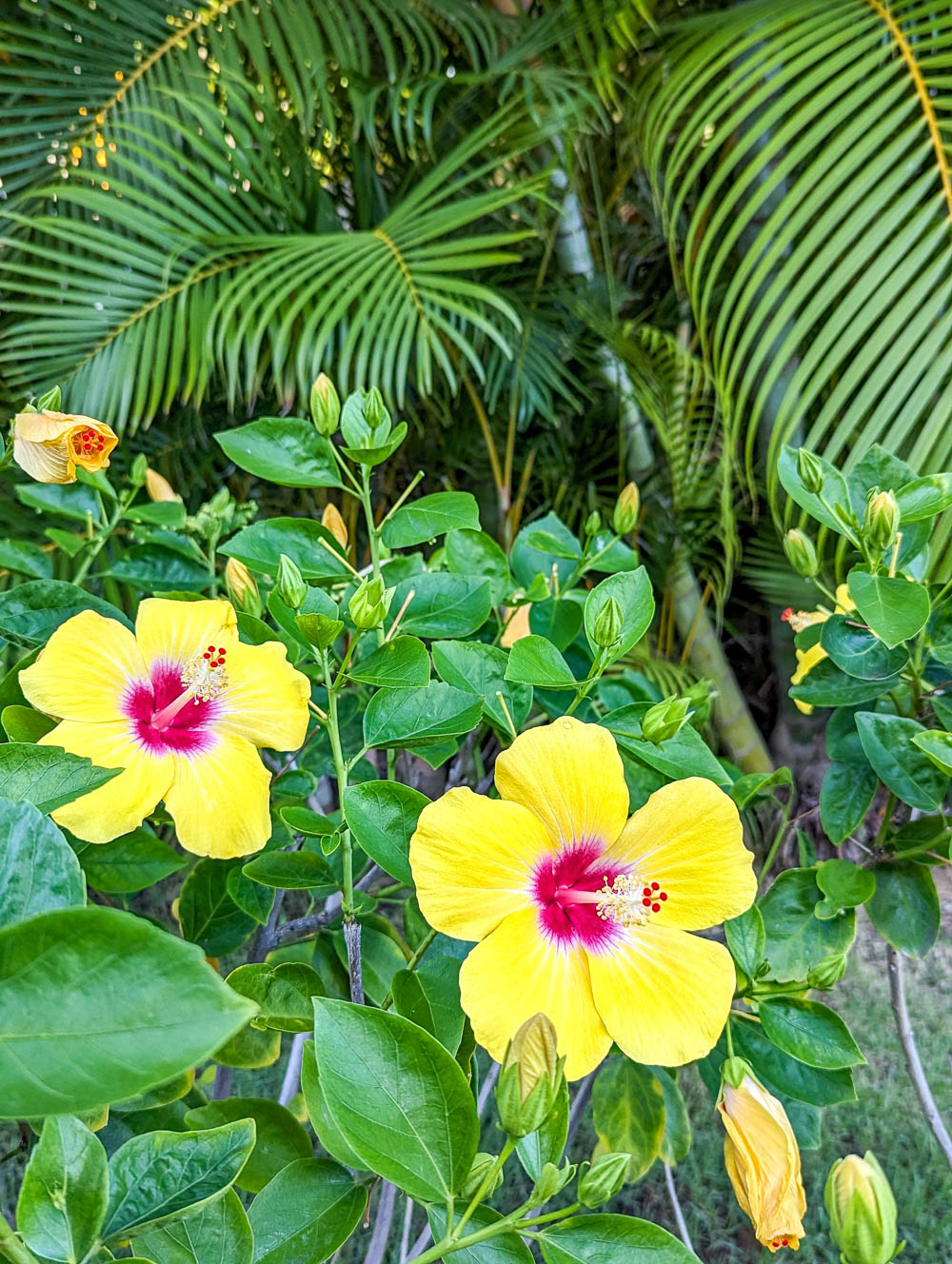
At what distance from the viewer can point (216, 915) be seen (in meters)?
0.52

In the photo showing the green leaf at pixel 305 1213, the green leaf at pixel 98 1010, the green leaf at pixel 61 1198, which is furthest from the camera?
the green leaf at pixel 305 1213

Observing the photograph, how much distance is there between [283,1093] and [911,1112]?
2.33ft

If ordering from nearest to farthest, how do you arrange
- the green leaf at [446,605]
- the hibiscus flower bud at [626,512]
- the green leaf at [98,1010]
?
the green leaf at [98,1010], the green leaf at [446,605], the hibiscus flower bud at [626,512]

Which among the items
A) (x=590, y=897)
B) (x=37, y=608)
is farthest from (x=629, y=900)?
(x=37, y=608)

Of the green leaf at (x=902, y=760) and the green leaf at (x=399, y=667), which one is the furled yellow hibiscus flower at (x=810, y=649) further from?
the green leaf at (x=399, y=667)

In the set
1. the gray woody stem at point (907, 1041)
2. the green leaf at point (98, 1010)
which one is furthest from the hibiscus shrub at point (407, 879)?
the gray woody stem at point (907, 1041)

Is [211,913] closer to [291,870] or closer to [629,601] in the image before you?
[291,870]

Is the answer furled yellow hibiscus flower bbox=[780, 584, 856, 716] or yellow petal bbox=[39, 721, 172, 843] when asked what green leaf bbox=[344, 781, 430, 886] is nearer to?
yellow petal bbox=[39, 721, 172, 843]

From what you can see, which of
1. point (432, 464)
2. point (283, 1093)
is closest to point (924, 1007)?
point (283, 1093)

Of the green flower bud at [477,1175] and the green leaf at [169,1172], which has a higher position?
the green leaf at [169,1172]

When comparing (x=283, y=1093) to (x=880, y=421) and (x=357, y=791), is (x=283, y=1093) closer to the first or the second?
(x=357, y=791)

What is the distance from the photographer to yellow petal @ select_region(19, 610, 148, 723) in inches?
17.3

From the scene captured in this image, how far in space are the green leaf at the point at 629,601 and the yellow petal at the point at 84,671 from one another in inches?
9.3

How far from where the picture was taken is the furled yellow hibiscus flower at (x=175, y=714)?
431mm
